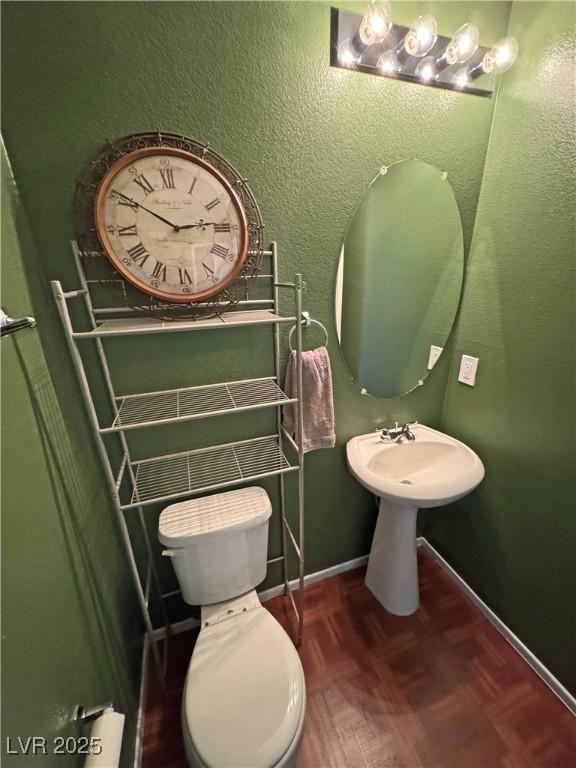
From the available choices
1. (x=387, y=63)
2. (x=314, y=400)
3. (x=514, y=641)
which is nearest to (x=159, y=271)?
(x=314, y=400)

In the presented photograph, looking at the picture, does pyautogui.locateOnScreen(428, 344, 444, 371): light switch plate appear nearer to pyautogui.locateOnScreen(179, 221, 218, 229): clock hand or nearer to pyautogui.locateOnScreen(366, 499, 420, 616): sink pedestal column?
pyautogui.locateOnScreen(366, 499, 420, 616): sink pedestal column

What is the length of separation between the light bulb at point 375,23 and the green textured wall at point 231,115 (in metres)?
0.09

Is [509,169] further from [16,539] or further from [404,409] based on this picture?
[16,539]

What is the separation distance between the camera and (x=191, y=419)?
0.95 meters

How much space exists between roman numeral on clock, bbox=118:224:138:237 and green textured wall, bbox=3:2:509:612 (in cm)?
14

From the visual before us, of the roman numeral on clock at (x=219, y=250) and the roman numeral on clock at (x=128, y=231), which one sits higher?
the roman numeral on clock at (x=128, y=231)

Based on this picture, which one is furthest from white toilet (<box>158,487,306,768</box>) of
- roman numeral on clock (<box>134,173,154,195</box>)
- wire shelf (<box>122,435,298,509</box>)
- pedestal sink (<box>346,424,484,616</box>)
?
roman numeral on clock (<box>134,173,154,195</box>)

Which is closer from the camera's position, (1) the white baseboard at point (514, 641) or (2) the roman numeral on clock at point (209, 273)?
(2) the roman numeral on clock at point (209, 273)

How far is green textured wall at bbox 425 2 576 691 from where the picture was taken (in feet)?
3.26

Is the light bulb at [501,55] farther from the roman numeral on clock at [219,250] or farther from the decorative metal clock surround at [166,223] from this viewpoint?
the roman numeral on clock at [219,250]

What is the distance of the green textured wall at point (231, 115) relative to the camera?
77cm

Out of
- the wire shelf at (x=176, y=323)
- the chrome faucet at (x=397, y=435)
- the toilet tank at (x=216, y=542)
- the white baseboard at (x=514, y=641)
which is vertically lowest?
the white baseboard at (x=514, y=641)

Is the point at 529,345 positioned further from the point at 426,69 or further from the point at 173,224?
the point at 173,224

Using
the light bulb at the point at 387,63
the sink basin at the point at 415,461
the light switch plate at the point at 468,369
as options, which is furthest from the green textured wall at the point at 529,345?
the light bulb at the point at 387,63
